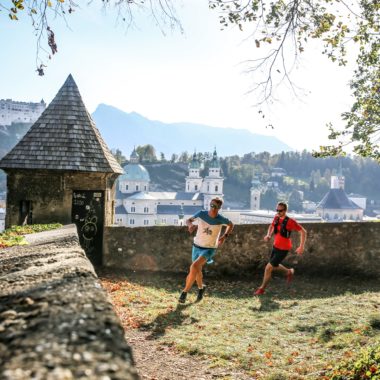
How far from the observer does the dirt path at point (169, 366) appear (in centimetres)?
466

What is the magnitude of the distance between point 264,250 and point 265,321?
4.27m

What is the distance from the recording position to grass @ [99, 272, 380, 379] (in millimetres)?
5023

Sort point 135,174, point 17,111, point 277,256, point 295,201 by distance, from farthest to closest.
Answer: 1. point 295,201
2. point 17,111
3. point 135,174
4. point 277,256

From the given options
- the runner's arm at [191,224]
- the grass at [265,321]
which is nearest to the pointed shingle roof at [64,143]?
the grass at [265,321]

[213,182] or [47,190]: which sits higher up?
[47,190]

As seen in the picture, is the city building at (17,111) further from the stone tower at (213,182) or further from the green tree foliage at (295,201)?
the green tree foliage at (295,201)

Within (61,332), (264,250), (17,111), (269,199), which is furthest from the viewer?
(269,199)

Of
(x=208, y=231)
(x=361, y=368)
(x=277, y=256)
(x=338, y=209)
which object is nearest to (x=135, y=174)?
(x=338, y=209)

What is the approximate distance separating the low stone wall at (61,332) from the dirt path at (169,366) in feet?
7.57

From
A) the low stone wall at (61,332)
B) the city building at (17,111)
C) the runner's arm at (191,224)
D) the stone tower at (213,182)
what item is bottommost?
the stone tower at (213,182)

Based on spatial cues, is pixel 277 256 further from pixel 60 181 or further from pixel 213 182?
pixel 213 182

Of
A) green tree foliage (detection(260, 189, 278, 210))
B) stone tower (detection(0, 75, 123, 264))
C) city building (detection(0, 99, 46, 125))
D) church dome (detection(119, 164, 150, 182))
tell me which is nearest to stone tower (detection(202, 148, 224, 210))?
church dome (detection(119, 164, 150, 182))

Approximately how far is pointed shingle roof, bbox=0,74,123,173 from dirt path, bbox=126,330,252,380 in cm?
800

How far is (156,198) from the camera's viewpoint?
122625mm
